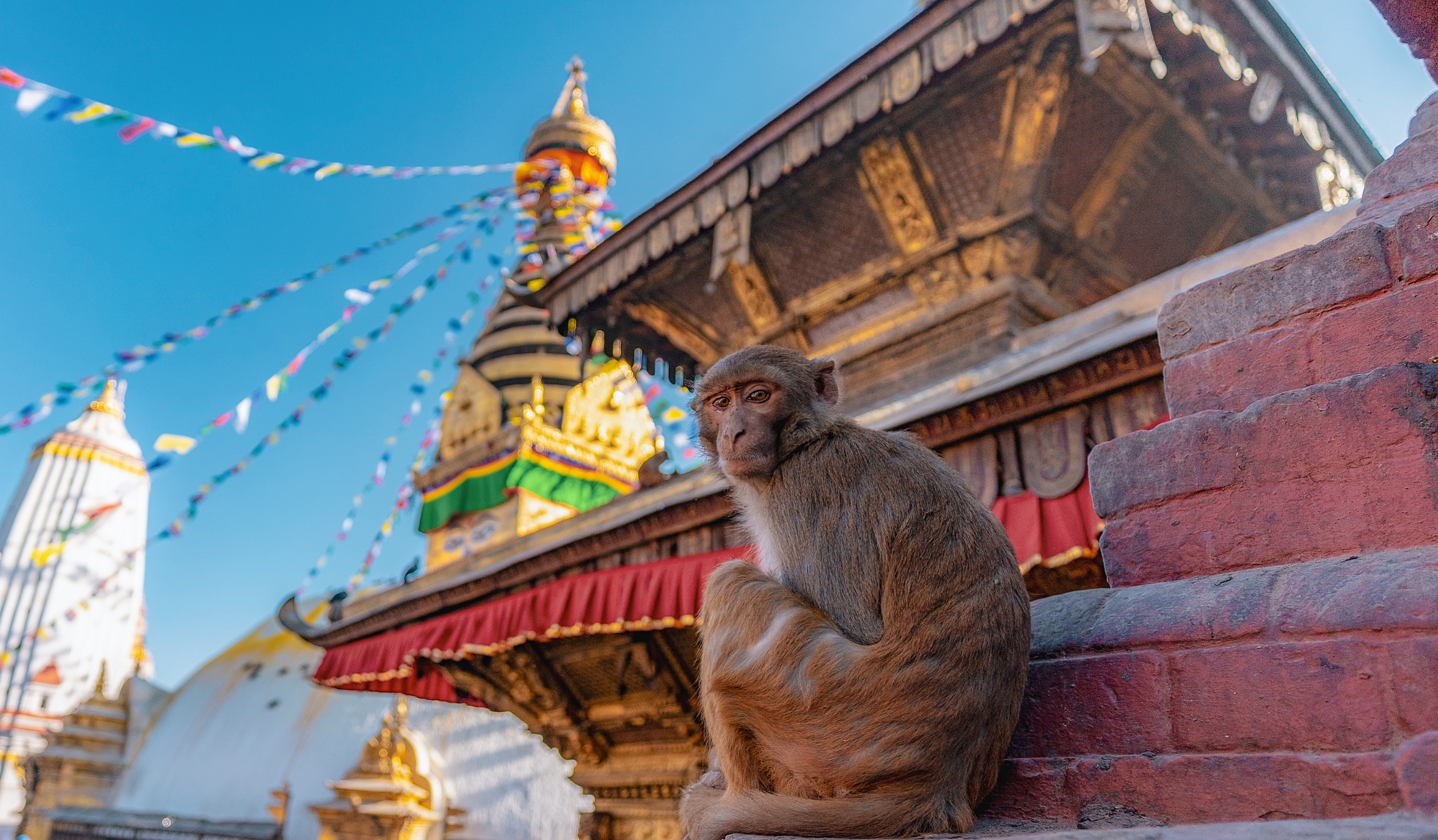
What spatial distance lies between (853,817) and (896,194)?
13.0 feet

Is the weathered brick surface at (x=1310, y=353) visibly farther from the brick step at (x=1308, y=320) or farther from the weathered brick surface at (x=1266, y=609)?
the weathered brick surface at (x=1266, y=609)

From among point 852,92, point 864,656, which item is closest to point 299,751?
point 852,92

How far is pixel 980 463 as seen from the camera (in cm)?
287

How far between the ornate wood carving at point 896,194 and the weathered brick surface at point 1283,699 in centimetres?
372

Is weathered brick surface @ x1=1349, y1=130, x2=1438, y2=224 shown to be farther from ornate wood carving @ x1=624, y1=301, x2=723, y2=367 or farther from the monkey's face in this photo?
ornate wood carving @ x1=624, y1=301, x2=723, y2=367

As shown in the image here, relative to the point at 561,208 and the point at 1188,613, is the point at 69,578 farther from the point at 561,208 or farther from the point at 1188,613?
the point at 1188,613

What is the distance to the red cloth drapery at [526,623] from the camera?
358cm

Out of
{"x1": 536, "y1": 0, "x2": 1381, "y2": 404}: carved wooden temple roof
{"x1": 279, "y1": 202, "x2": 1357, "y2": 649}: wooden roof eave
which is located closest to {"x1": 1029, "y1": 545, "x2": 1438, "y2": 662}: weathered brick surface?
{"x1": 279, "y1": 202, "x2": 1357, "y2": 649}: wooden roof eave

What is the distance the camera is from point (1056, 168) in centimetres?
438

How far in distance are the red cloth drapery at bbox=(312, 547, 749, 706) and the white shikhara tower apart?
1168cm

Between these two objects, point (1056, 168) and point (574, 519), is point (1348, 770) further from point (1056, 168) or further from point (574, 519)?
point (574, 519)

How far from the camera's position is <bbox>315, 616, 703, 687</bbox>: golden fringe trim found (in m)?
3.62

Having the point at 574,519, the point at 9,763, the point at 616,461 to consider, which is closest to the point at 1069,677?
the point at 574,519

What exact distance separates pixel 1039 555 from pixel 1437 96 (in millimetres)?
1375
